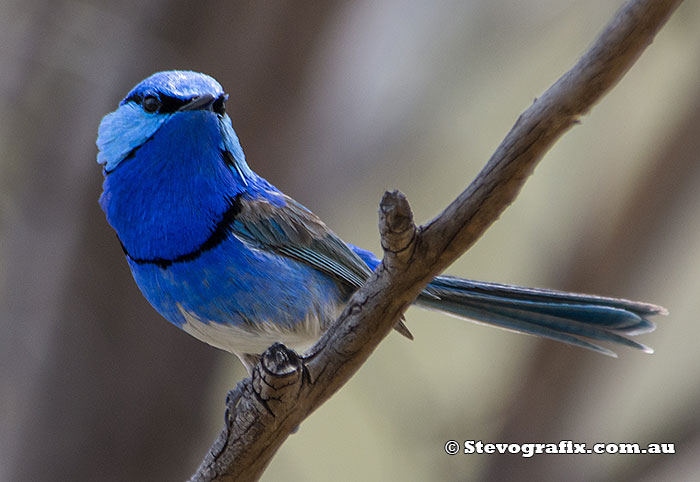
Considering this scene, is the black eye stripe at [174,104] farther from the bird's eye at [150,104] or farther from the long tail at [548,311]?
the long tail at [548,311]

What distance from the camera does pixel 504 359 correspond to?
18.5 feet

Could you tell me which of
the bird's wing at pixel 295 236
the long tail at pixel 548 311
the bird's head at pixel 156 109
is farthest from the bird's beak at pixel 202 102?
the long tail at pixel 548 311

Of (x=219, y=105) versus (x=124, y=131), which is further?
(x=124, y=131)

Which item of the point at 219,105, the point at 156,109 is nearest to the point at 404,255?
the point at 219,105

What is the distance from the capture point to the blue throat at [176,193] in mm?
2596

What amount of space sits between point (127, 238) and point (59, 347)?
2565mm

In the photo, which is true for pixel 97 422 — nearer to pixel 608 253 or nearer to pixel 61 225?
pixel 61 225

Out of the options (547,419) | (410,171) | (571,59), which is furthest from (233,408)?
(571,59)

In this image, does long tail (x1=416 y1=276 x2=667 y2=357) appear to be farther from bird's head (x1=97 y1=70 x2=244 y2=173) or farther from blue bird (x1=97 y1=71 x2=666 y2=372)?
bird's head (x1=97 y1=70 x2=244 y2=173)

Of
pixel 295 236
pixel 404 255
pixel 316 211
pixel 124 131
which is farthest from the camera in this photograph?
pixel 316 211

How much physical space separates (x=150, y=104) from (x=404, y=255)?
1.07 metres

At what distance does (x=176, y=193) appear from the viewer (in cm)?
262

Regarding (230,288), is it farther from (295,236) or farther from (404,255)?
(404,255)

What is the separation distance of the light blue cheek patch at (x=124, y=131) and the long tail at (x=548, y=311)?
3.80 feet
